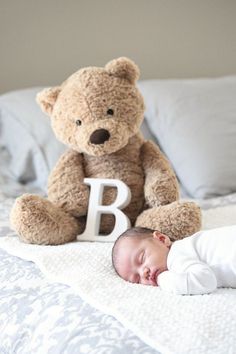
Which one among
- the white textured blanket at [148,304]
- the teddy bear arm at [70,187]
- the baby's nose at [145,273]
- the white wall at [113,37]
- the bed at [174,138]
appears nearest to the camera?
the white textured blanket at [148,304]

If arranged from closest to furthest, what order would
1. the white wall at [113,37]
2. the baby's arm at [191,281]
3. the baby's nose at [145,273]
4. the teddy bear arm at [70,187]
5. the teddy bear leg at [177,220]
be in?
1. the baby's arm at [191,281]
2. the baby's nose at [145,273]
3. the teddy bear leg at [177,220]
4. the teddy bear arm at [70,187]
5. the white wall at [113,37]

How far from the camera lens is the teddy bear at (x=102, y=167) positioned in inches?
56.0

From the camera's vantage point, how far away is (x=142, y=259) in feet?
3.87

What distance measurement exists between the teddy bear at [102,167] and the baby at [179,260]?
177 millimetres

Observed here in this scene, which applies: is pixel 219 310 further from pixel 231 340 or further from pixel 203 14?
pixel 203 14

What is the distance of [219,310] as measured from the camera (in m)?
0.95

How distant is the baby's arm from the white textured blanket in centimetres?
2

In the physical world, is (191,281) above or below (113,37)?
below

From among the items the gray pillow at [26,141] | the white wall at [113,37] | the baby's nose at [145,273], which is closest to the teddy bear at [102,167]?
the baby's nose at [145,273]

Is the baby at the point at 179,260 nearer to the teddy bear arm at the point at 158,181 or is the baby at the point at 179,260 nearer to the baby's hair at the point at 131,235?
the baby's hair at the point at 131,235

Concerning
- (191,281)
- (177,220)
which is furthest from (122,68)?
(191,281)

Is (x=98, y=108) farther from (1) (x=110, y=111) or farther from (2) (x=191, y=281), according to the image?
(2) (x=191, y=281)

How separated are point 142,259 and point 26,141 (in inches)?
36.8

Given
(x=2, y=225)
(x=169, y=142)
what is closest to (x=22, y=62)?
(x=169, y=142)
